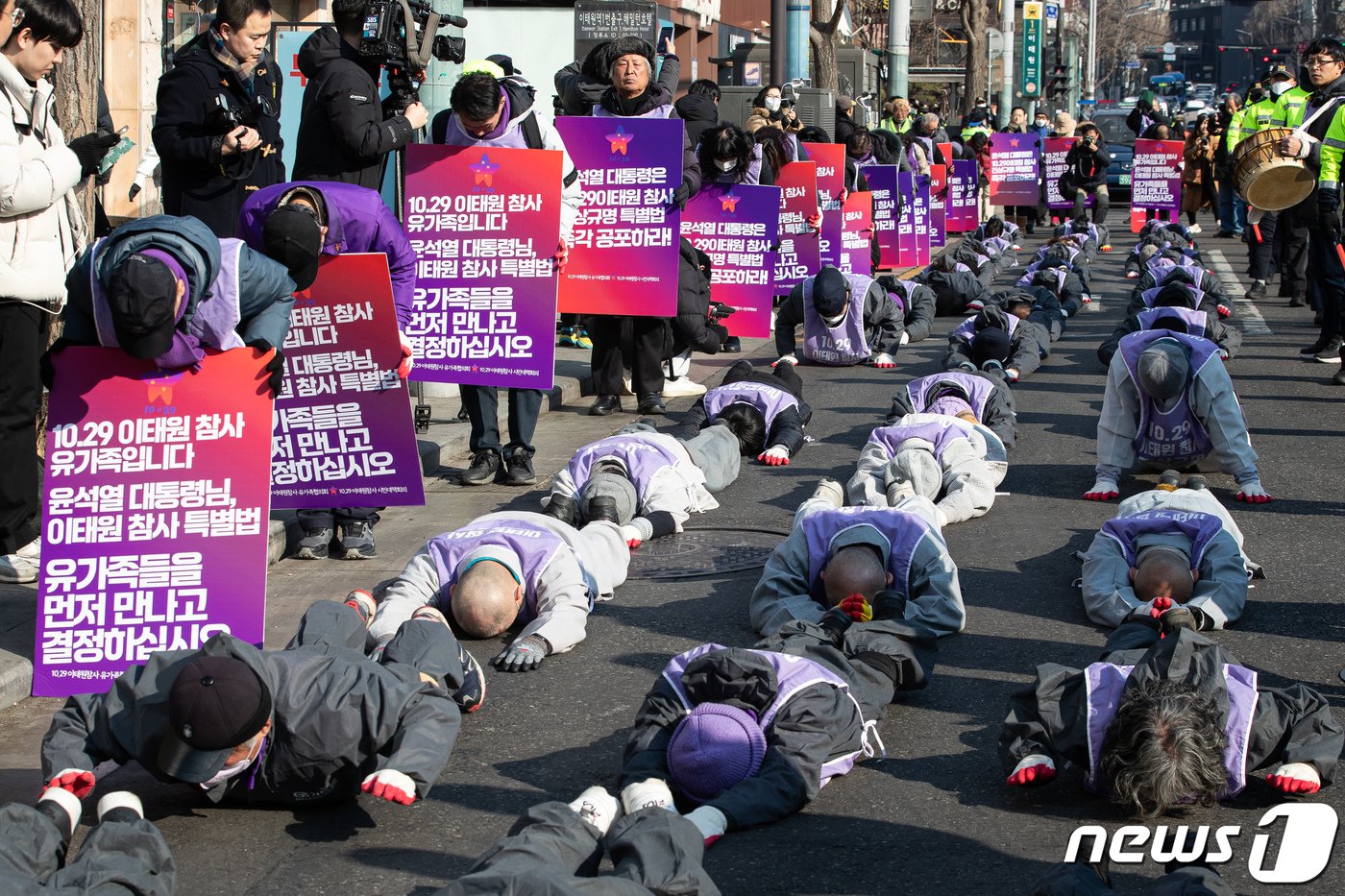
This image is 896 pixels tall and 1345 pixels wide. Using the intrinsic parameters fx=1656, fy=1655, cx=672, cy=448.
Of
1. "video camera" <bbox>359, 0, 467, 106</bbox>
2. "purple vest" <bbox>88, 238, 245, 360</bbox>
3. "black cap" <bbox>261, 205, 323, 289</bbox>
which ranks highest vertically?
"video camera" <bbox>359, 0, 467, 106</bbox>

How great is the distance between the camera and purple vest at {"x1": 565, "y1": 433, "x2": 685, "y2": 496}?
8.41 m

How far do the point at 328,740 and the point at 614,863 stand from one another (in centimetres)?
104

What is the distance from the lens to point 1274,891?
438cm

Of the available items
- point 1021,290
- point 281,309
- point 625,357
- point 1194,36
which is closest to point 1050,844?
point 281,309

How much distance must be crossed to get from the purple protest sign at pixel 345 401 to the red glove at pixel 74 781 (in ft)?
8.53

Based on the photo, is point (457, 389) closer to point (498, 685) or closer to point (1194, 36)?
point (498, 685)

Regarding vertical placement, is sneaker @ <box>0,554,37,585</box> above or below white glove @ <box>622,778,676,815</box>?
above

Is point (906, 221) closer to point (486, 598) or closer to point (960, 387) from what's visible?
point (960, 387)

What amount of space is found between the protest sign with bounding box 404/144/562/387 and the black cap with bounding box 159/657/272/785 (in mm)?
4572

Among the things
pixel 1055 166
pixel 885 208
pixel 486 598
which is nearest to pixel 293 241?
pixel 486 598

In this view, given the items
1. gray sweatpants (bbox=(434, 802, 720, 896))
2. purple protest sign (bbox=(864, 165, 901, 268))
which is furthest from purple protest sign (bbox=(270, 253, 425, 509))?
purple protest sign (bbox=(864, 165, 901, 268))

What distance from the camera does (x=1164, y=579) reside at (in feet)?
22.0

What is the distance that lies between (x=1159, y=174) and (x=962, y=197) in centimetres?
338

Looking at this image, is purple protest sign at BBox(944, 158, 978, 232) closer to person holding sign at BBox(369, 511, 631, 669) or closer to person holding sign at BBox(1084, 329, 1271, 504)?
person holding sign at BBox(1084, 329, 1271, 504)
